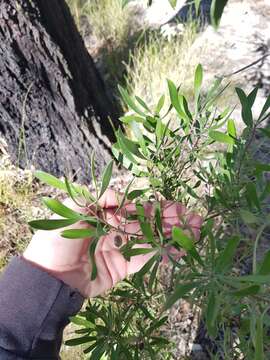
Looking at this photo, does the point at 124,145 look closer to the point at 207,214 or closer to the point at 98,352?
the point at 207,214

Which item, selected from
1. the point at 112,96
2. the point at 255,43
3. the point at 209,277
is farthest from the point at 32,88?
the point at 255,43

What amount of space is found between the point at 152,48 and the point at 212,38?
1.29 feet

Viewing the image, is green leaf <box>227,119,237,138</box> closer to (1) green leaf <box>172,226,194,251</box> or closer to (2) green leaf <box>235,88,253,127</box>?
(2) green leaf <box>235,88,253,127</box>

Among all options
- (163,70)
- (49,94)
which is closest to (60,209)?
(49,94)

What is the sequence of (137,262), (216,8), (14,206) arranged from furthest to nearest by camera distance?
(14,206), (137,262), (216,8)

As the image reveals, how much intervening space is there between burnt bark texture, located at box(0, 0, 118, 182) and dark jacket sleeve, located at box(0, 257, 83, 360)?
2.76 feet

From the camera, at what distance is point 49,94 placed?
171cm

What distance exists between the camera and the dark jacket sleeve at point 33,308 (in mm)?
974

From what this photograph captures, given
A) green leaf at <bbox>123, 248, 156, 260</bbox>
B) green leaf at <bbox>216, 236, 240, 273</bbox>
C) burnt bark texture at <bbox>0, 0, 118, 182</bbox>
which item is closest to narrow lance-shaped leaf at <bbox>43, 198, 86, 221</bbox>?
green leaf at <bbox>123, 248, 156, 260</bbox>

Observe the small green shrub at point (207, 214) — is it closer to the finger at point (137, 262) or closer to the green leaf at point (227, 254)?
the green leaf at point (227, 254)

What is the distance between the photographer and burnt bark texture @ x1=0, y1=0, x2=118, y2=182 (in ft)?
5.04

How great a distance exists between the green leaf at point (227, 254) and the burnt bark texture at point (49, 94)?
1246 millimetres

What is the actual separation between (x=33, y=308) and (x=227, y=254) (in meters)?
0.61

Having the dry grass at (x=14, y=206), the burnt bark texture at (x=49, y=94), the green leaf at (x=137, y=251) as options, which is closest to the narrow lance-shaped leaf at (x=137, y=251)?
the green leaf at (x=137, y=251)
